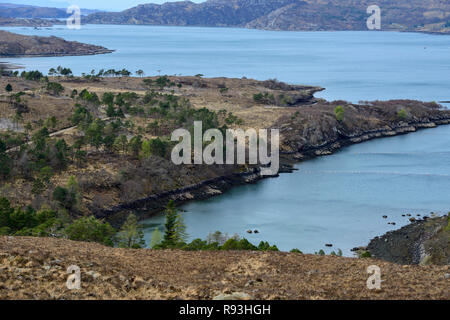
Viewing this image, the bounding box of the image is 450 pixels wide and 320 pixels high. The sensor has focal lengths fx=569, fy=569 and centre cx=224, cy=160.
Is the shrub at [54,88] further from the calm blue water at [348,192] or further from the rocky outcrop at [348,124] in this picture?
the calm blue water at [348,192]

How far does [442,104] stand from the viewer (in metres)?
93.6

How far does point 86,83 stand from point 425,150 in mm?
52983

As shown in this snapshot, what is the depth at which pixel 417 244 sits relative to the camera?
36531 mm

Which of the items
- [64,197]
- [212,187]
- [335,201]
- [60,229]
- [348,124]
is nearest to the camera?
[60,229]

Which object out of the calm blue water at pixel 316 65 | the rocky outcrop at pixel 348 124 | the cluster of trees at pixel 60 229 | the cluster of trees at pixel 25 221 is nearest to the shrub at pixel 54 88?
the rocky outcrop at pixel 348 124

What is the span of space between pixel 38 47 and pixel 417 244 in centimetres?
14267

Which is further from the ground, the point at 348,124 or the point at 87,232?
the point at 87,232

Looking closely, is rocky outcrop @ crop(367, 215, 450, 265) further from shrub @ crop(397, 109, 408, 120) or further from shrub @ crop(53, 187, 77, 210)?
shrub @ crop(397, 109, 408, 120)

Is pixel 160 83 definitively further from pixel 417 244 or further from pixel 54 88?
pixel 417 244

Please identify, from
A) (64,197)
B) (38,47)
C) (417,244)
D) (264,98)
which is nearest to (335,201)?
(417,244)

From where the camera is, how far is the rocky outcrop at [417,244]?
3378 cm

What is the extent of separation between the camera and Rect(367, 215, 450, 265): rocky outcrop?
33781 mm

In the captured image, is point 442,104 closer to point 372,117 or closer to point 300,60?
point 372,117

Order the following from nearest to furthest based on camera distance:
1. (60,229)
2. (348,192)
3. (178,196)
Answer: (60,229), (178,196), (348,192)
